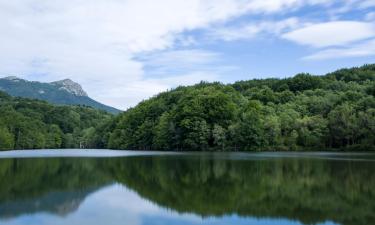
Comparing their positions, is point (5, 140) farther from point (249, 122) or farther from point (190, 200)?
point (190, 200)

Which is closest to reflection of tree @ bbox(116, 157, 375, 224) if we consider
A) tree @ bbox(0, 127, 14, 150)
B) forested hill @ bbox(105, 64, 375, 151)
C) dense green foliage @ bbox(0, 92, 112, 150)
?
forested hill @ bbox(105, 64, 375, 151)

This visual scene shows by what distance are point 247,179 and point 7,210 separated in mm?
14516

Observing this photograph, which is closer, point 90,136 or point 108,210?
point 108,210

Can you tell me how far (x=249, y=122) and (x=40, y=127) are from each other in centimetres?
8818

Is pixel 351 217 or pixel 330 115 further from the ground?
pixel 330 115

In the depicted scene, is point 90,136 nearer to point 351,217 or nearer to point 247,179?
point 247,179

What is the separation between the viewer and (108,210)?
646 inches

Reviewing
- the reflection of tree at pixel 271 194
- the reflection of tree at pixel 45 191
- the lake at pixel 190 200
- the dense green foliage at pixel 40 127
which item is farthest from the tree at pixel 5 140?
the reflection of tree at pixel 271 194

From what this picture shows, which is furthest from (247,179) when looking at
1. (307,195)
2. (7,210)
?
(7,210)

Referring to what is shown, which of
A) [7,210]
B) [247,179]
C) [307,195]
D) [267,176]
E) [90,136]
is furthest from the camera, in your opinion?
[90,136]

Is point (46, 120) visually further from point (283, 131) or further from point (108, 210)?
point (108, 210)

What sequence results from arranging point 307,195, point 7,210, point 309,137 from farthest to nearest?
point 309,137 < point 307,195 < point 7,210

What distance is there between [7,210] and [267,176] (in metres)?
16.8

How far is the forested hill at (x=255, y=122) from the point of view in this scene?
87062 mm
